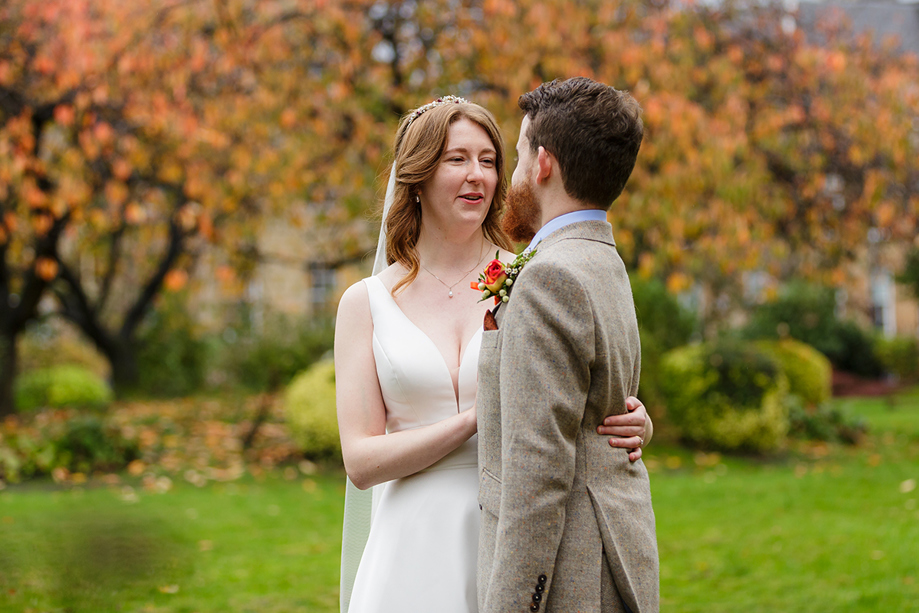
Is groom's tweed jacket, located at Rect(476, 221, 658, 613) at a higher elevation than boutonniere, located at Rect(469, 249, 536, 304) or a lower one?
lower

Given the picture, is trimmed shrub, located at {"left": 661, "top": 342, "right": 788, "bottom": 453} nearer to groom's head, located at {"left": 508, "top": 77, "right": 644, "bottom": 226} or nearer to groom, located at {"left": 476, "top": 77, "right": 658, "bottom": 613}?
groom, located at {"left": 476, "top": 77, "right": 658, "bottom": 613}

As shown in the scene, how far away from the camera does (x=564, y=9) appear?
8438 millimetres

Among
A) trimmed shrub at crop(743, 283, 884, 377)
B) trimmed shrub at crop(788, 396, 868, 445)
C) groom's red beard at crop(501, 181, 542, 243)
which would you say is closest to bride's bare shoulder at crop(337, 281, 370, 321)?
groom's red beard at crop(501, 181, 542, 243)

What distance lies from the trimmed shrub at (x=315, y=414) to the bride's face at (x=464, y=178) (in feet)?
24.1

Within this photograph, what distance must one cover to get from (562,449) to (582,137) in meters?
0.71

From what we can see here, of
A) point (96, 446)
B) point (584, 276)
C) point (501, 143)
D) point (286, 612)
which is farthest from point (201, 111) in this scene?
point (584, 276)

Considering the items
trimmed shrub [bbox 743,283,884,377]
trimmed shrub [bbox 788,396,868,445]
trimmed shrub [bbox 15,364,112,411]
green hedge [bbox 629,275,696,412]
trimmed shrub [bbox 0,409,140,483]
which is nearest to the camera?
trimmed shrub [bbox 0,409,140,483]

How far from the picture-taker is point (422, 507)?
230 cm

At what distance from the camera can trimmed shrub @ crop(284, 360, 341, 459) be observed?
9.65 meters

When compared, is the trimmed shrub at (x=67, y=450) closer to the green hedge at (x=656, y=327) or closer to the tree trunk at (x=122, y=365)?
the tree trunk at (x=122, y=365)

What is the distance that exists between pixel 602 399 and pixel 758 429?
31.7ft

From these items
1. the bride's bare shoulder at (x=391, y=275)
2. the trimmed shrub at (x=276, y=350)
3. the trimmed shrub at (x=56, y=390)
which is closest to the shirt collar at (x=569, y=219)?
the bride's bare shoulder at (x=391, y=275)

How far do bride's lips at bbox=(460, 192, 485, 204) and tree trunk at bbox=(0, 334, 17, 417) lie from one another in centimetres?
1242

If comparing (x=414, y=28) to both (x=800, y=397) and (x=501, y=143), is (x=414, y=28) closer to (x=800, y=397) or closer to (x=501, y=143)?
(x=501, y=143)
